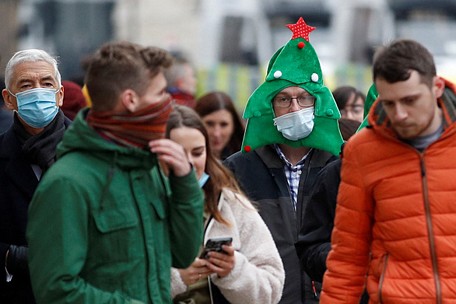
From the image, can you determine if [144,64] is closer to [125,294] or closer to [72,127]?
[72,127]

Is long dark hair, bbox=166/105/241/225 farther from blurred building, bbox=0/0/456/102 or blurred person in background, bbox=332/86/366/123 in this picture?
blurred building, bbox=0/0/456/102

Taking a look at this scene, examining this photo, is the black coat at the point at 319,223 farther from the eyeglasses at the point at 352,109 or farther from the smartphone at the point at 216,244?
the eyeglasses at the point at 352,109

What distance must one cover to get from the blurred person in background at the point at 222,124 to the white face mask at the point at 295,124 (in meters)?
2.59

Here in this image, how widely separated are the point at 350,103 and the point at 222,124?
3.16ft

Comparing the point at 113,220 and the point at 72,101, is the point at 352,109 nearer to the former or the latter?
the point at 72,101

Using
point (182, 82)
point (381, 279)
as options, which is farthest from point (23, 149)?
point (182, 82)

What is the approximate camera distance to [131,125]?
4758 mm

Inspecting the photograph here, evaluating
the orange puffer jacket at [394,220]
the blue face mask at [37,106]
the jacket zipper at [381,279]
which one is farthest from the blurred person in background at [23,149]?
the jacket zipper at [381,279]

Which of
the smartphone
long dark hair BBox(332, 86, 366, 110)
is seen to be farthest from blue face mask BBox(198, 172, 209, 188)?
long dark hair BBox(332, 86, 366, 110)

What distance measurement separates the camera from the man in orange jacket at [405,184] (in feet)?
16.2

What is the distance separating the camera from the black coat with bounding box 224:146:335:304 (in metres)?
6.53

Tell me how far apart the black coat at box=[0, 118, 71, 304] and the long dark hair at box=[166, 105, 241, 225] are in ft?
2.50

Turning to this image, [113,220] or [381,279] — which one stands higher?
[113,220]

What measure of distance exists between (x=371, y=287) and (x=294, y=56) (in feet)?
7.71
